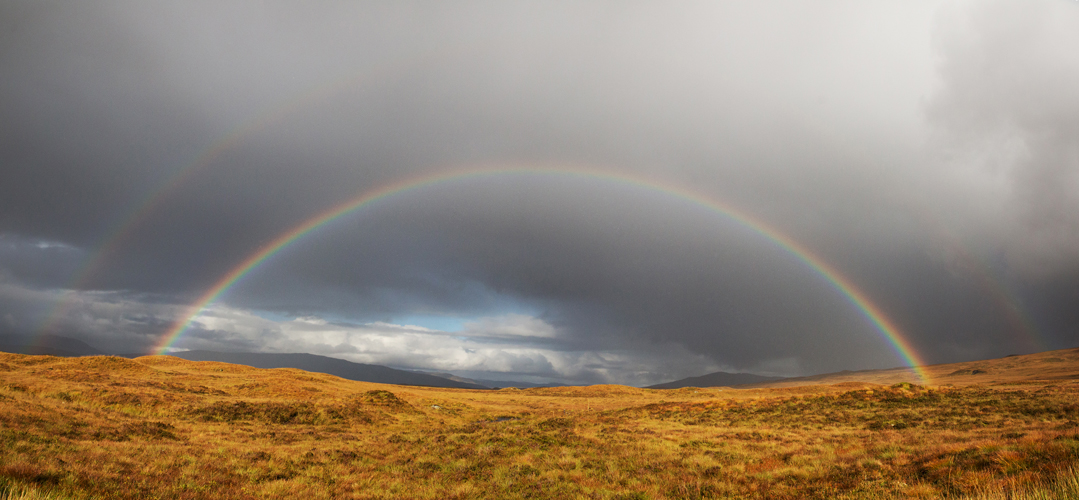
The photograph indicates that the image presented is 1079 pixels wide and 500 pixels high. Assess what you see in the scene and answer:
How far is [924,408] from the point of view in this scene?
32.9 m

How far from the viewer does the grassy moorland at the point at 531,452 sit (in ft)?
37.4

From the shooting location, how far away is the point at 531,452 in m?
21.3

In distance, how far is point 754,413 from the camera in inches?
1502

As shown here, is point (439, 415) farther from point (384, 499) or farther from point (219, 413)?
point (384, 499)

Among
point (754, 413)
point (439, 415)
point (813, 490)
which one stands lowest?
point (439, 415)

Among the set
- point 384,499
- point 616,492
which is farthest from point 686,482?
point 384,499

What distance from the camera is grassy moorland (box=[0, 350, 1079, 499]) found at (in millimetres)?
→ 11414

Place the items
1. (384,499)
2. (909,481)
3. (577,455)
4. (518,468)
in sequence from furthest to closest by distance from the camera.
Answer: (577,455) → (518,468) → (384,499) → (909,481)

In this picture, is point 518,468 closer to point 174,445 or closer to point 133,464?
point 133,464

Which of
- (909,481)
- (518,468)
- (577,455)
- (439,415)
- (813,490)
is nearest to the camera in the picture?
(909,481)

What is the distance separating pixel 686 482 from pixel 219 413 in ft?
106

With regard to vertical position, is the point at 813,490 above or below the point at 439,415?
above

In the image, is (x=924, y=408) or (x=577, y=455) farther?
(x=924, y=408)

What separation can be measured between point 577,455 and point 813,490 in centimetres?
1056
